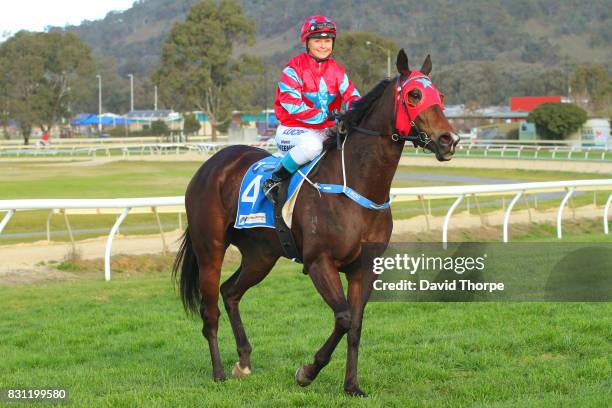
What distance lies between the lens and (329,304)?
15.6 ft

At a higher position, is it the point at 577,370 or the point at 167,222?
the point at 577,370

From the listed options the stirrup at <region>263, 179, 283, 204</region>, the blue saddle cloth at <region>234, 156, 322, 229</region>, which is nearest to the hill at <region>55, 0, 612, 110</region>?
the blue saddle cloth at <region>234, 156, 322, 229</region>

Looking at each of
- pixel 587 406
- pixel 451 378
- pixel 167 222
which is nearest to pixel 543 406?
pixel 587 406

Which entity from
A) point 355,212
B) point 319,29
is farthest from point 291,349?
point 319,29

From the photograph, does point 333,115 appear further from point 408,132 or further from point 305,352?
point 305,352

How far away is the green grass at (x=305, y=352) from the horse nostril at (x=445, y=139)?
1231mm

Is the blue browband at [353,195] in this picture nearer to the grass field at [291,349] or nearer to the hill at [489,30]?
the grass field at [291,349]

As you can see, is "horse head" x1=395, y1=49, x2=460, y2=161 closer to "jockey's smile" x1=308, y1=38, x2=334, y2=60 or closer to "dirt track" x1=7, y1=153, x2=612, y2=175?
"jockey's smile" x1=308, y1=38, x2=334, y2=60

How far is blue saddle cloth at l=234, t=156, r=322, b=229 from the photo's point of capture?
5.26m

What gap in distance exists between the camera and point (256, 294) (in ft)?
27.0

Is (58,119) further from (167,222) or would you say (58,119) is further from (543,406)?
(543,406)

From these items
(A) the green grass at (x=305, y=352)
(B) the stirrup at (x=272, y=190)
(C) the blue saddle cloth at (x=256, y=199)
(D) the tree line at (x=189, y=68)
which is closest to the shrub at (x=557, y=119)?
(D) the tree line at (x=189, y=68)

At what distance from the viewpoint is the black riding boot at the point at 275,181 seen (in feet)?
16.8

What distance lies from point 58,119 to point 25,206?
63.3 m
